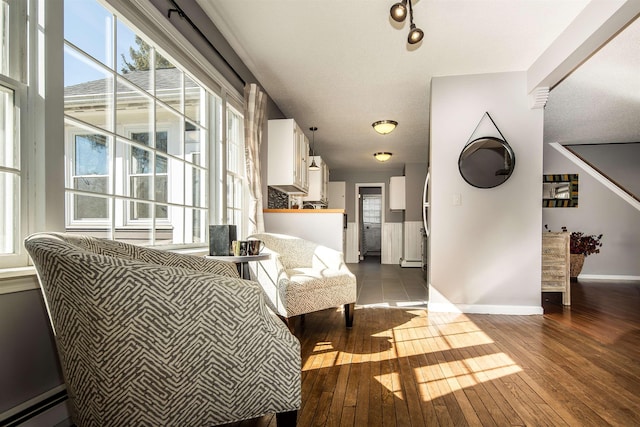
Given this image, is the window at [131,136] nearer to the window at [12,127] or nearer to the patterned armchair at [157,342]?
the window at [12,127]

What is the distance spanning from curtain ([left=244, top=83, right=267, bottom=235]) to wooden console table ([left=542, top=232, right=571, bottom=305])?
3.10m

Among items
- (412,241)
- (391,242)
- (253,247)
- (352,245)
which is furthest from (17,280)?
(391,242)

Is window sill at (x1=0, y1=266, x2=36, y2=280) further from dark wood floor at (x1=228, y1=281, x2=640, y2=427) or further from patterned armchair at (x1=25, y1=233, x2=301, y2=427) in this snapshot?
dark wood floor at (x1=228, y1=281, x2=640, y2=427)

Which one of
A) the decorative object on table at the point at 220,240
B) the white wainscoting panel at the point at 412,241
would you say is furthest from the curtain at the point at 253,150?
the white wainscoting panel at the point at 412,241

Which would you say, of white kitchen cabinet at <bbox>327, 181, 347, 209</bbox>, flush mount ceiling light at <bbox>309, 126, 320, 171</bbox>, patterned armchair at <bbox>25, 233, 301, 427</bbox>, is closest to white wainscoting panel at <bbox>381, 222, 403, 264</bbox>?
white kitchen cabinet at <bbox>327, 181, 347, 209</bbox>

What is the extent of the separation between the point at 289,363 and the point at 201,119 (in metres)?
2.28

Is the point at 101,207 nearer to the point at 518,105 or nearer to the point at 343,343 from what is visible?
the point at 343,343

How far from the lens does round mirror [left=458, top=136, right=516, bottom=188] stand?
11.5 ft

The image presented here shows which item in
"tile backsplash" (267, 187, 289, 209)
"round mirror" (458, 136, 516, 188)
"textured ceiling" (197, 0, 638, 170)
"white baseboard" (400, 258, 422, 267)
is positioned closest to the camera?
"textured ceiling" (197, 0, 638, 170)

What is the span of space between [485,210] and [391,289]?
1.78 metres

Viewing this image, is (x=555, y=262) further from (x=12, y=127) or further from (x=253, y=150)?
(x=12, y=127)

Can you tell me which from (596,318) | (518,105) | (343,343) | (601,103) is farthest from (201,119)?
(601,103)

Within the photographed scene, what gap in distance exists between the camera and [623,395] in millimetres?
1789

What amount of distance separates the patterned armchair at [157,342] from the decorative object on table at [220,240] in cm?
95
